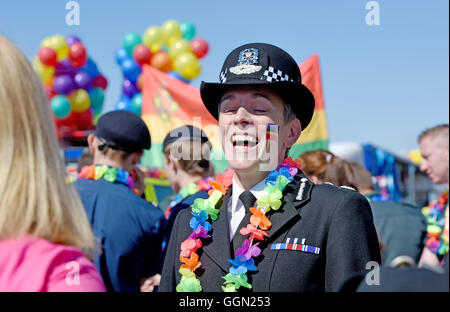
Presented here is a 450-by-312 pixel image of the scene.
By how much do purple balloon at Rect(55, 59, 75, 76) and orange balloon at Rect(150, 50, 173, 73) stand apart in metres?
1.73

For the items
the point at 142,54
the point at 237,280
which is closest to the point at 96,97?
the point at 142,54

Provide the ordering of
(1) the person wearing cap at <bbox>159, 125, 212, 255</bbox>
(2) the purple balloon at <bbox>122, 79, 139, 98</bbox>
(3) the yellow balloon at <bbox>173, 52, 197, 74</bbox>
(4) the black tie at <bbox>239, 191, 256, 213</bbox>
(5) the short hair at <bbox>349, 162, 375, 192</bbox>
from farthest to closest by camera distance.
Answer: (2) the purple balloon at <bbox>122, 79, 139, 98</bbox>, (3) the yellow balloon at <bbox>173, 52, 197, 74</bbox>, (5) the short hair at <bbox>349, 162, 375, 192</bbox>, (1) the person wearing cap at <bbox>159, 125, 212, 255</bbox>, (4) the black tie at <bbox>239, 191, 256, 213</bbox>

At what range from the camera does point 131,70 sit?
10305 millimetres

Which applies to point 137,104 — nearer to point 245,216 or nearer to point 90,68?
point 90,68

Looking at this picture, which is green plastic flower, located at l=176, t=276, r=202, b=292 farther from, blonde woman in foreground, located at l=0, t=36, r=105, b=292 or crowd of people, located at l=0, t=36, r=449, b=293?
blonde woman in foreground, located at l=0, t=36, r=105, b=292

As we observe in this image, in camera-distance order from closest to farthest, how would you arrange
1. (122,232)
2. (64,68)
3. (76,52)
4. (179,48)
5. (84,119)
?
(122,232) → (179,48) → (64,68) → (76,52) → (84,119)

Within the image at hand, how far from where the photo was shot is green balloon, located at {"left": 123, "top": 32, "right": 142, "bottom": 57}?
10.5 meters

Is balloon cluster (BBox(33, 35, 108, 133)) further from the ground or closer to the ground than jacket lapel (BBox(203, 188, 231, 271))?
further from the ground

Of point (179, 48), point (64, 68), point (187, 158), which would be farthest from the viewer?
point (64, 68)

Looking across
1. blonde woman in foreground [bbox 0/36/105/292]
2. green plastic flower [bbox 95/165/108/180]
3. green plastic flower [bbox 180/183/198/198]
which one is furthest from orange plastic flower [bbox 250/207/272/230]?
green plastic flower [bbox 180/183/198/198]

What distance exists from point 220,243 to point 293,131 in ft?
1.70

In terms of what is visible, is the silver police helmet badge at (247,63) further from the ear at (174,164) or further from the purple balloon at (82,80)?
the purple balloon at (82,80)

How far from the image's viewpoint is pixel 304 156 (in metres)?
4.19
